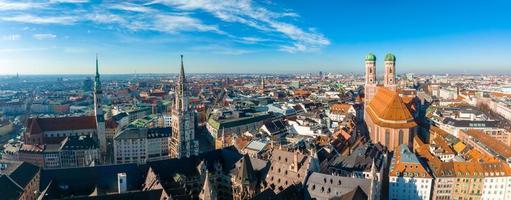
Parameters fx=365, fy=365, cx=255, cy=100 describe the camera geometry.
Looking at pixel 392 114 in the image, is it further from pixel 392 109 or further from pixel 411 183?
pixel 411 183

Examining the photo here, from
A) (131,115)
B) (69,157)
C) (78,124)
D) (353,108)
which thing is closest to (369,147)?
(353,108)

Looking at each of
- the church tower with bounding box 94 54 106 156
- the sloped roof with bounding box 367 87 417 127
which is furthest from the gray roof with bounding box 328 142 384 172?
the church tower with bounding box 94 54 106 156

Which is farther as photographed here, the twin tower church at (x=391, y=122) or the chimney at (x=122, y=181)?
the twin tower church at (x=391, y=122)

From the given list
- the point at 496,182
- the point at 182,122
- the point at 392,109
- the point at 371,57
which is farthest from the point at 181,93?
the point at 371,57

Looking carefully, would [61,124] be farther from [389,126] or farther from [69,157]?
[389,126]

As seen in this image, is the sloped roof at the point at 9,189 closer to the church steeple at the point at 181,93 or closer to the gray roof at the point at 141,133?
the church steeple at the point at 181,93

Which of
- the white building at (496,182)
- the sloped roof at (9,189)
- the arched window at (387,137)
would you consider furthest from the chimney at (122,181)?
the arched window at (387,137)
